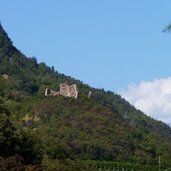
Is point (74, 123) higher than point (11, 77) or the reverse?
the reverse

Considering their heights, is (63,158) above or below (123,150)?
below

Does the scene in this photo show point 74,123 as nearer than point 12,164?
No

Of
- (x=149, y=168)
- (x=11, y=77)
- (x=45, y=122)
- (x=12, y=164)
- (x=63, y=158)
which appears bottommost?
(x=12, y=164)

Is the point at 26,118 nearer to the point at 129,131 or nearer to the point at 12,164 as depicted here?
the point at 129,131

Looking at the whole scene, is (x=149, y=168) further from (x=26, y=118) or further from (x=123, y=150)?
(x=26, y=118)

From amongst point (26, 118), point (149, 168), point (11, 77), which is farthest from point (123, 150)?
point (11, 77)

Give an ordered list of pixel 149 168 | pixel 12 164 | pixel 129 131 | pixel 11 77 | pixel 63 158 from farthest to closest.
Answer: pixel 11 77
pixel 129 131
pixel 149 168
pixel 63 158
pixel 12 164

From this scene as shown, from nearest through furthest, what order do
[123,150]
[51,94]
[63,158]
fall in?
1. [63,158]
2. [123,150]
3. [51,94]

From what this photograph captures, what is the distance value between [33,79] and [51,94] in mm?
29801

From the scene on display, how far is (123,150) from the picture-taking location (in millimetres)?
140250

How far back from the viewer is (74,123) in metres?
147

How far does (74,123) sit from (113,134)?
952cm

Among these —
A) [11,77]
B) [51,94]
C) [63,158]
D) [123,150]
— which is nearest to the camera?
[63,158]

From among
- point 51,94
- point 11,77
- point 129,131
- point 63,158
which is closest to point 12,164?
point 63,158
